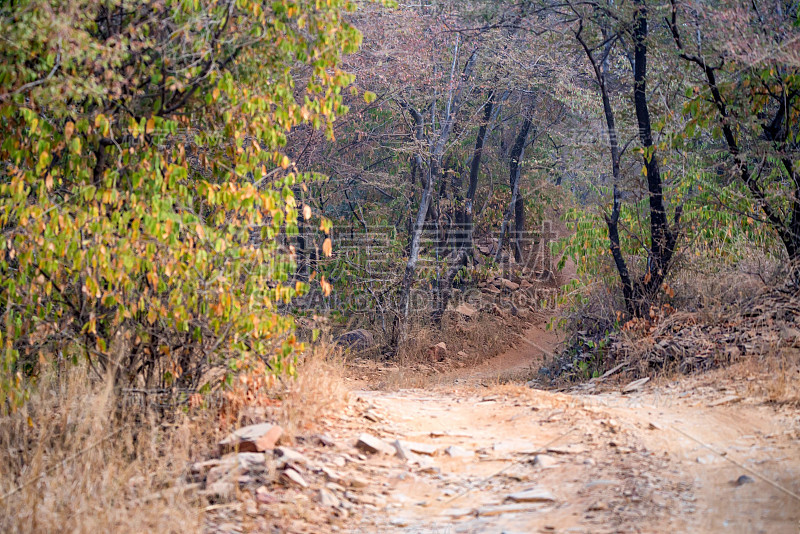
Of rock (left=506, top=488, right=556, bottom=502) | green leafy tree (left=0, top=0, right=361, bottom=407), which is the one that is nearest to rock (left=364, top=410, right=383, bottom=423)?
green leafy tree (left=0, top=0, right=361, bottom=407)

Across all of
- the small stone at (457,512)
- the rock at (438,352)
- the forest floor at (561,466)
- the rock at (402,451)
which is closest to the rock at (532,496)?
the forest floor at (561,466)

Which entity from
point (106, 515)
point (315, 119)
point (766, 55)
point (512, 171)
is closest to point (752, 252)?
point (766, 55)

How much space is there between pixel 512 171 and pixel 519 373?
7.77 meters

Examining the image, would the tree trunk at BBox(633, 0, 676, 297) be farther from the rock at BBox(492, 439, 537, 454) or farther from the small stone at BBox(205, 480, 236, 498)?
the small stone at BBox(205, 480, 236, 498)

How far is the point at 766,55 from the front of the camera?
6773 millimetres

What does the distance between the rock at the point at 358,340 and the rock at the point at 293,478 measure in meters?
9.21

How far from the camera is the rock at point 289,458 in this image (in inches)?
187

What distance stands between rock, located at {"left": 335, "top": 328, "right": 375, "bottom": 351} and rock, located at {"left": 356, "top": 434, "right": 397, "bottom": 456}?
28.1 feet

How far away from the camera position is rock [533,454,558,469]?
16.3ft

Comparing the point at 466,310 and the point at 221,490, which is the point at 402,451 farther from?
the point at 466,310

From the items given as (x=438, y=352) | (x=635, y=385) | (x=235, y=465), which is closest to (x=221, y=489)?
(x=235, y=465)

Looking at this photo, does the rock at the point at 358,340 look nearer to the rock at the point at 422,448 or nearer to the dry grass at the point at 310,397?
the dry grass at the point at 310,397

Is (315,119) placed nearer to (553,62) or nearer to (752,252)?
(752,252)

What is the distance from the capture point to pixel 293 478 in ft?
15.0
